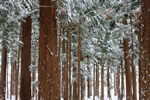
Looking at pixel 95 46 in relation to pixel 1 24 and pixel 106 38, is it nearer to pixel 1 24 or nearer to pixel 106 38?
pixel 106 38

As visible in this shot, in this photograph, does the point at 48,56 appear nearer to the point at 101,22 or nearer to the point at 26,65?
the point at 26,65

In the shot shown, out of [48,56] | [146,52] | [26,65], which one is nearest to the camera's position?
[146,52]

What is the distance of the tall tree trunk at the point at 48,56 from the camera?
4.45m

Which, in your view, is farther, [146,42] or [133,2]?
[133,2]

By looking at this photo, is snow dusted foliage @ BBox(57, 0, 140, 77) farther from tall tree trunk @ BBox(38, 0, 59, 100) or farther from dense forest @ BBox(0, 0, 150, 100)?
tall tree trunk @ BBox(38, 0, 59, 100)

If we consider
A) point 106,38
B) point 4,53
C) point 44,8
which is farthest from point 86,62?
point 44,8

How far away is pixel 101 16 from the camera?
1756cm

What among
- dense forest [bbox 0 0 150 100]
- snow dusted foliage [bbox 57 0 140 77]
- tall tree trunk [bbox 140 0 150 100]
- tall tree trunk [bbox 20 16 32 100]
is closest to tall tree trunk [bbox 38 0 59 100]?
dense forest [bbox 0 0 150 100]

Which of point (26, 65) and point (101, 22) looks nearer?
point (26, 65)

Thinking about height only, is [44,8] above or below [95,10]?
below

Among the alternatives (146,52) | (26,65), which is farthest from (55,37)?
(26,65)

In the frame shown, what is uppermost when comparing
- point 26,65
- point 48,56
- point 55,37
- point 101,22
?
point 101,22

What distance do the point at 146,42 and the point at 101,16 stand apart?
44.7ft

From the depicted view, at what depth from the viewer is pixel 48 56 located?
4527 mm
